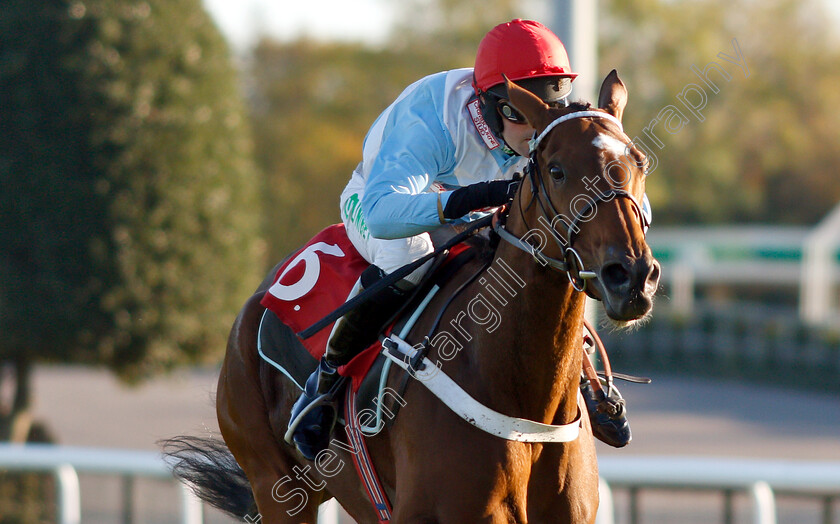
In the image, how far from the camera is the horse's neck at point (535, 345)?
267 centimetres

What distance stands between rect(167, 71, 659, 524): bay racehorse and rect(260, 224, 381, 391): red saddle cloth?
1.64 ft

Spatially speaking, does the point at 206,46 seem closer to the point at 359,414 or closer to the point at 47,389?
the point at 359,414

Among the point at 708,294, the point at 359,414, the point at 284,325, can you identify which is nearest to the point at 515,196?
the point at 359,414

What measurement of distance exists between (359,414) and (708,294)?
2501 centimetres

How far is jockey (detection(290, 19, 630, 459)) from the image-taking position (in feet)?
9.31

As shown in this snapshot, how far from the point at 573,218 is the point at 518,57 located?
73 cm

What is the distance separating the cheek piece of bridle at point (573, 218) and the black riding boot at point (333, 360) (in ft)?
1.98

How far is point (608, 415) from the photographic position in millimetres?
3162

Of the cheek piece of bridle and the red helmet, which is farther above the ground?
the red helmet

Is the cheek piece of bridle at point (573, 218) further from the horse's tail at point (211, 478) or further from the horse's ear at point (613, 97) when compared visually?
the horse's tail at point (211, 478)

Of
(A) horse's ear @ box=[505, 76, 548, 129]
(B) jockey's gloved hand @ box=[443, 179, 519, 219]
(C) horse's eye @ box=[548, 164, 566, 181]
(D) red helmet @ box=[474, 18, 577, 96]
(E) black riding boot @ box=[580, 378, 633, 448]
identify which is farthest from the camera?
(E) black riding boot @ box=[580, 378, 633, 448]

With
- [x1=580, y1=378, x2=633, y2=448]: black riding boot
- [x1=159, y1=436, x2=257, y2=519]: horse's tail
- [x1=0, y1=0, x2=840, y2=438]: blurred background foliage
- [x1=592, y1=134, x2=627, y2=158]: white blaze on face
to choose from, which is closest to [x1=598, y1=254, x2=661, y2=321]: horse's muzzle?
[x1=592, y1=134, x2=627, y2=158]: white blaze on face

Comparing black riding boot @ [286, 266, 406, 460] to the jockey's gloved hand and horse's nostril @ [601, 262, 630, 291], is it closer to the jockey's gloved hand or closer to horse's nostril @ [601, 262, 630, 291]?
the jockey's gloved hand

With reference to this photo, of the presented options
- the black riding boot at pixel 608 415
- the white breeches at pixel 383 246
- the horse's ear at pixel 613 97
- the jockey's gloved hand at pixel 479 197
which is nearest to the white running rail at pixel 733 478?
the black riding boot at pixel 608 415
